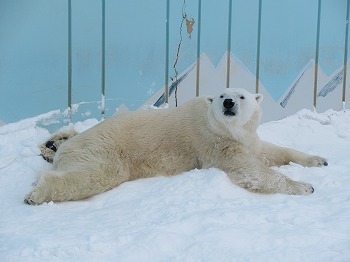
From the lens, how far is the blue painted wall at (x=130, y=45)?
3816 mm

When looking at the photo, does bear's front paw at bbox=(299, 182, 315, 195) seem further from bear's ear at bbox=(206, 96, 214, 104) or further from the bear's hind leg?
the bear's hind leg

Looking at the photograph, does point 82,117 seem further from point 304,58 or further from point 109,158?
point 304,58

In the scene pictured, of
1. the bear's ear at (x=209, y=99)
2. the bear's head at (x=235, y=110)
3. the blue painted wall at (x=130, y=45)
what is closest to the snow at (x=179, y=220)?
the bear's head at (x=235, y=110)

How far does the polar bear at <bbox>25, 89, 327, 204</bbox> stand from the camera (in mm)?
2912

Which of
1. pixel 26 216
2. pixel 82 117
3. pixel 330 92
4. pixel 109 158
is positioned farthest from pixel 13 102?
pixel 330 92

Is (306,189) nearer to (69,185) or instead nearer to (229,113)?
(229,113)

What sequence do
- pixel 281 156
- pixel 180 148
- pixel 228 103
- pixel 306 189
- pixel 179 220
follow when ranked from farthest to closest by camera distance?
pixel 281 156
pixel 180 148
pixel 228 103
pixel 306 189
pixel 179 220

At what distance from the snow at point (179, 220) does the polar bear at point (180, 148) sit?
10 cm

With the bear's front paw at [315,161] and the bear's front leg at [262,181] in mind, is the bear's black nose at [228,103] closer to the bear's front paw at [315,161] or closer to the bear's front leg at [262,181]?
the bear's front leg at [262,181]

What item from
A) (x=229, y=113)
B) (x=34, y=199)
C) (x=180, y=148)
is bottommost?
(x=34, y=199)

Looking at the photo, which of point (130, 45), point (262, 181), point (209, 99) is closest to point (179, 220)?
point (262, 181)

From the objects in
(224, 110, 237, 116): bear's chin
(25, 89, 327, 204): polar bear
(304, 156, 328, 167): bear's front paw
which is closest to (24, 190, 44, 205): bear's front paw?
(25, 89, 327, 204): polar bear

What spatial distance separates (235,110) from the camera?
3068 mm

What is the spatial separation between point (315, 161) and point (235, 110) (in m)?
0.59
